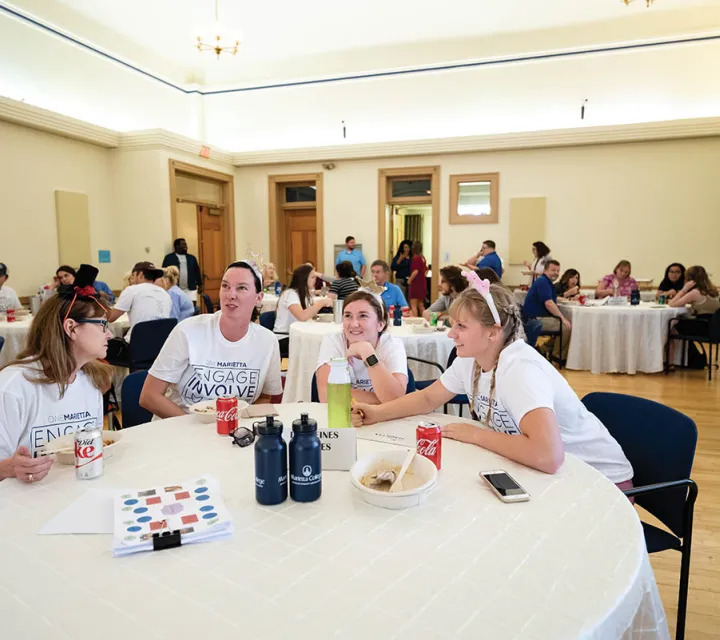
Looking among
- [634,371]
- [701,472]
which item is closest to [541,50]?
[634,371]

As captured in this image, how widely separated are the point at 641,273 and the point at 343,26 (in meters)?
6.35

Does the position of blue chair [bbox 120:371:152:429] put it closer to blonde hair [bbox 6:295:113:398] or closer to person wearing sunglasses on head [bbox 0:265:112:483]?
person wearing sunglasses on head [bbox 0:265:112:483]

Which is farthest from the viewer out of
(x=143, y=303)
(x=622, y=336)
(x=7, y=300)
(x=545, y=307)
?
(x=545, y=307)

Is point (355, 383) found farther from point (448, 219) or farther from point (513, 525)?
point (448, 219)

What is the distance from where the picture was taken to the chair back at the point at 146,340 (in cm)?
429

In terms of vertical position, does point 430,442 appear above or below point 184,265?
below

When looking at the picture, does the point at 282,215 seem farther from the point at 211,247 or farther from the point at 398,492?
the point at 398,492

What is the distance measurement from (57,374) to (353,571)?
1.22 metres

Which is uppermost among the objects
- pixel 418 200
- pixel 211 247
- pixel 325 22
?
pixel 325 22

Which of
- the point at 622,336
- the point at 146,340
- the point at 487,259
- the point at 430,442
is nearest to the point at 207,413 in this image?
the point at 430,442

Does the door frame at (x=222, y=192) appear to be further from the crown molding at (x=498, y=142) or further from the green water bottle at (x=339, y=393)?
the green water bottle at (x=339, y=393)

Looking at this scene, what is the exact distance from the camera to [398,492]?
1.28 meters

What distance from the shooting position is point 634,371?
20.5 feet

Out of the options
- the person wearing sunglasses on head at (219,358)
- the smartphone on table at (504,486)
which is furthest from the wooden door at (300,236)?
the smartphone on table at (504,486)
